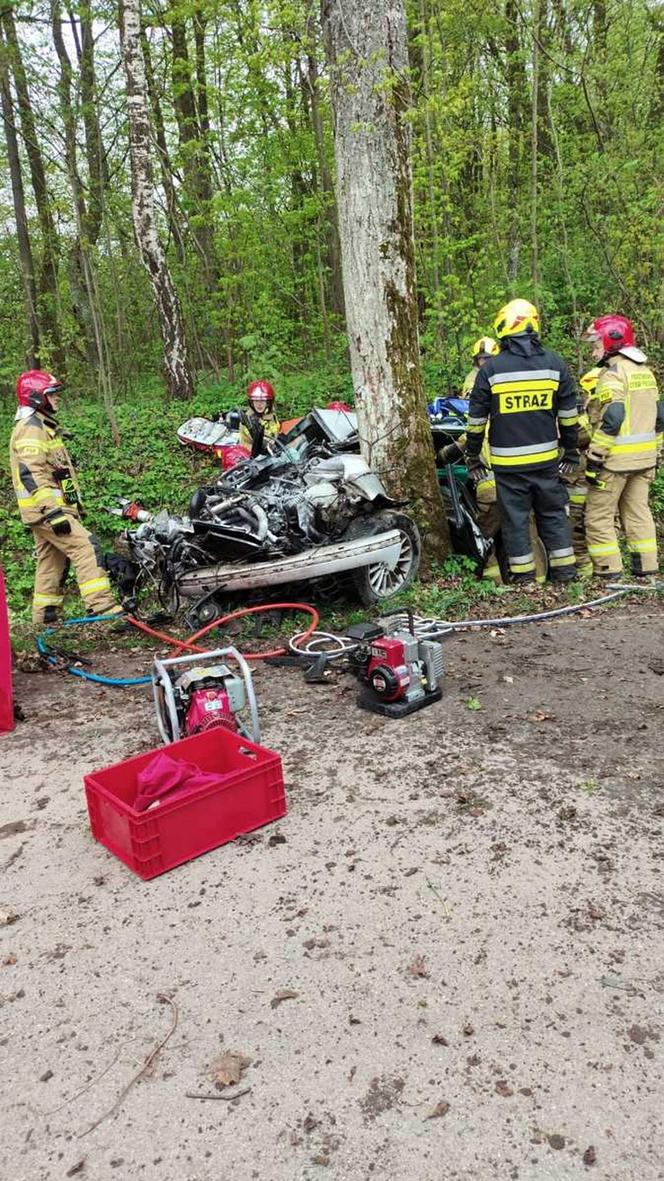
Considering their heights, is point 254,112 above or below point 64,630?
above

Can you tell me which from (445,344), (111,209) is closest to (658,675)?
(445,344)

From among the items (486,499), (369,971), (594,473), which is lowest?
(369,971)

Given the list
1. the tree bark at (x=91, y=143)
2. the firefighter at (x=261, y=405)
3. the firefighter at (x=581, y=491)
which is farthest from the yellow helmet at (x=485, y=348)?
the tree bark at (x=91, y=143)

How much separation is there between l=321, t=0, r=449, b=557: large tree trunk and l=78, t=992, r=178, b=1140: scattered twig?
4.90 meters

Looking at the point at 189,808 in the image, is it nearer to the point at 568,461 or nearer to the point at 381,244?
the point at 568,461

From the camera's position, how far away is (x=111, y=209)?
568 inches

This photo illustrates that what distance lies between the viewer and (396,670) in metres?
4.38

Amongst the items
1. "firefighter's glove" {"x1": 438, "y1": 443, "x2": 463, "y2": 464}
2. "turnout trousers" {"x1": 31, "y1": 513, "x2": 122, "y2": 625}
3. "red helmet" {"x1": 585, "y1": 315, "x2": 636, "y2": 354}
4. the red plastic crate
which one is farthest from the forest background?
the red plastic crate

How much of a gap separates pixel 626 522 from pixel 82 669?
15.5ft

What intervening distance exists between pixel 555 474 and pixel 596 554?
34.4 inches

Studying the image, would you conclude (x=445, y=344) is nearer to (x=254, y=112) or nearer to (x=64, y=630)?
(x=254, y=112)

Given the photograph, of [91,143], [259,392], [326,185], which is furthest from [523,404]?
[91,143]

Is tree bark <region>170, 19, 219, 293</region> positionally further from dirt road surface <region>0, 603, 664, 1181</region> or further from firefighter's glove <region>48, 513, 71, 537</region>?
dirt road surface <region>0, 603, 664, 1181</region>

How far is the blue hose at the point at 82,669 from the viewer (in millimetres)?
5312
